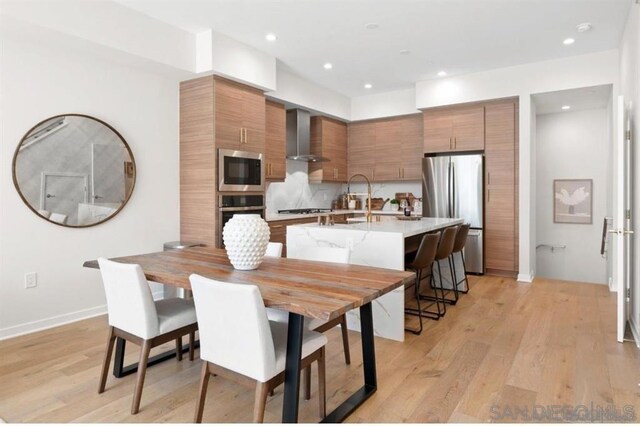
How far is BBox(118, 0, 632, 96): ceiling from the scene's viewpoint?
3469 mm

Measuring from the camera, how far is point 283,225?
5.18 m

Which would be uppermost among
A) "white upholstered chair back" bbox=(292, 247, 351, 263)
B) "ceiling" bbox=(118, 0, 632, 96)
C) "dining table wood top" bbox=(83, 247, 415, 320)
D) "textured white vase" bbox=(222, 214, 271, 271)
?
"ceiling" bbox=(118, 0, 632, 96)

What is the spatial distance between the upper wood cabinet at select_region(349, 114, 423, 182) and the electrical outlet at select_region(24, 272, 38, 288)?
15.7 ft

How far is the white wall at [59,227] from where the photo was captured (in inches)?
125

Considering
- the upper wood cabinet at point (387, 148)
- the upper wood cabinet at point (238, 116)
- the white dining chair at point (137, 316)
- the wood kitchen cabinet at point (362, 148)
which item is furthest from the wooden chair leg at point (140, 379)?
the wood kitchen cabinet at point (362, 148)

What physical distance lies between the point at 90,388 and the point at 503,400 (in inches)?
92.6

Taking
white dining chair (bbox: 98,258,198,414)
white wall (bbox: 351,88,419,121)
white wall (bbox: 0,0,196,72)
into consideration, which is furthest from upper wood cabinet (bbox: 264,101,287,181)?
white dining chair (bbox: 98,258,198,414)

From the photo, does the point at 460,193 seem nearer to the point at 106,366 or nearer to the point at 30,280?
the point at 106,366

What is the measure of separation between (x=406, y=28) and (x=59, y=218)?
3682 millimetres

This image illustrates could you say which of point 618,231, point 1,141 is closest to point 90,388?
point 1,141

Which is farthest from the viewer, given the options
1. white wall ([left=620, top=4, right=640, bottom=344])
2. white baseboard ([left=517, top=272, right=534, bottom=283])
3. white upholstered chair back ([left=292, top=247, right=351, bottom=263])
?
white baseboard ([left=517, top=272, right=534, bottom=283])

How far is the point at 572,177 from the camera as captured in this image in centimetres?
612

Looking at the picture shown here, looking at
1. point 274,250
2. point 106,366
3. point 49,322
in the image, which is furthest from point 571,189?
point 49,322

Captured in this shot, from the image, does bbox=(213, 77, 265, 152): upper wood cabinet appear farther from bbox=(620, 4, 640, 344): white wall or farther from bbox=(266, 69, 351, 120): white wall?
bbox=(620, 4, 640, 344): white wall
